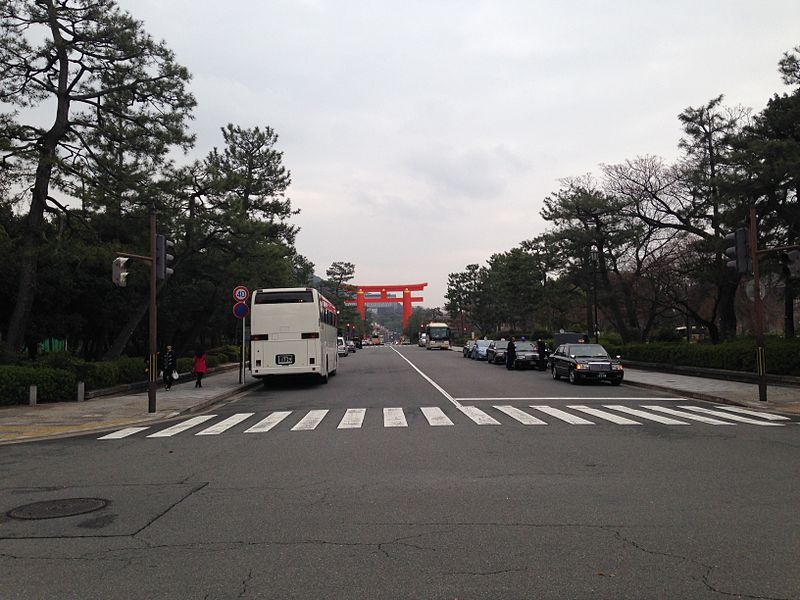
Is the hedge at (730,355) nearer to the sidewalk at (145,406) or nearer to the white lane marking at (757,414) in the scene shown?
the sidewalk at (145,406)

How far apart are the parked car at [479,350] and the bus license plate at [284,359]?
86.7 ft

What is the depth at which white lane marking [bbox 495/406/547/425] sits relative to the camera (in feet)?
42.3

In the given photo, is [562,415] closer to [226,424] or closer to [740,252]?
[740,252]

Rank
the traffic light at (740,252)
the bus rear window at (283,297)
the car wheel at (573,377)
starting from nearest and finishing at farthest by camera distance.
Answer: the traffic light at (740,252)
the bus rear window at (283,297)
the car wheel at (573,377)

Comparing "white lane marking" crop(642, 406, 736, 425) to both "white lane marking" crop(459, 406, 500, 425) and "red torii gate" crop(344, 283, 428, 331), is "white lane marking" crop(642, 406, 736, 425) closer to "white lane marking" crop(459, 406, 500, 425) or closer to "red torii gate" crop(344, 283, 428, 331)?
"white lane marking" crop(459, 406, 500, 425)

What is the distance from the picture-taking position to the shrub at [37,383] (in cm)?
1711

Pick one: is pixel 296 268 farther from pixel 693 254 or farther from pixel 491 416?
pixel 491 416

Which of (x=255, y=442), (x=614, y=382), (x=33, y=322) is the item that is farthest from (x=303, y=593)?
(x=33, y=322)

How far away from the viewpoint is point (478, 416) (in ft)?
46.1

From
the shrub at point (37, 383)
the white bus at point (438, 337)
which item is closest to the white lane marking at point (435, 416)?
the shrub at point (37, 383)

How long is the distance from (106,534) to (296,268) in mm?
58746

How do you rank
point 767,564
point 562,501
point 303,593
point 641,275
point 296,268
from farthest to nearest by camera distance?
1. point 296,268
2. point 641,275
3. point 562,501
4. point 767,564
5. point 303,593

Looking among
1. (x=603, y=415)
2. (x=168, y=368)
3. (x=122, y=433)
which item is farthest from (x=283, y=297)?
(x=603, y=415)

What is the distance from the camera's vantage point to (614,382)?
23.5m
